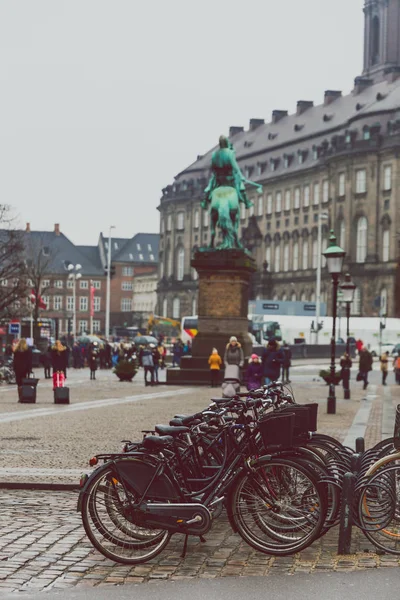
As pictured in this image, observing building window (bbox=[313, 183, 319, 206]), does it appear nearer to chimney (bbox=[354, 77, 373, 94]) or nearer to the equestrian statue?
chimney (bbox=[354, 77, 373, 94])

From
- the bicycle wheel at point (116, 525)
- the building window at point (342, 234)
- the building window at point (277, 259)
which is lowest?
the bicycle wheel at point (116, 525)

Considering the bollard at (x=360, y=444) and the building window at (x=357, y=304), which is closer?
the bollard at (x=360, y=444)

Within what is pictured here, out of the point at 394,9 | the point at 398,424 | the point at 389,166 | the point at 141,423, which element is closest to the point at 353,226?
the point at 389,166

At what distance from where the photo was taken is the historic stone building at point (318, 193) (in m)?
124

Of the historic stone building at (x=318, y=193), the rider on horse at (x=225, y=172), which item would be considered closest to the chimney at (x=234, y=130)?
the historic stone building at (x=318, y=193)

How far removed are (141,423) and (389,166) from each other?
340 feet

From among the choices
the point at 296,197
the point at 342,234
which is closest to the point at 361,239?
the point at 342,234

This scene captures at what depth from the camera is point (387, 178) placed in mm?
125000

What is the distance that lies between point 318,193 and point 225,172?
9260 centimetres

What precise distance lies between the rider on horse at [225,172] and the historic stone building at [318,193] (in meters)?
62.7

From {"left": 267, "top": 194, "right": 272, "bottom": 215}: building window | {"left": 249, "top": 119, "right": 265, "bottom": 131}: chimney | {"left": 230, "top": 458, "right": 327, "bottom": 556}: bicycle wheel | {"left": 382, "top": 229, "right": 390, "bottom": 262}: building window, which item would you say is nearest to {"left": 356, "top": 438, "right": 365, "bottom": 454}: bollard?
{"left": 230, "top": 458, "right": 327, "bottom": 556}: bicycle wheel

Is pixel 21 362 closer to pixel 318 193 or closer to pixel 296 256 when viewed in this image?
pixel 318 193

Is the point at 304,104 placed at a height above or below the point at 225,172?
above

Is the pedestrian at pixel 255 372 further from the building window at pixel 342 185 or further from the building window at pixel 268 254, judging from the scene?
the building window at pixel 268 254
